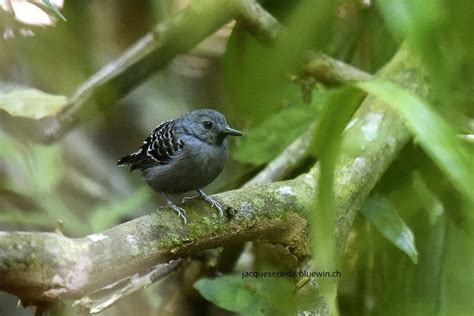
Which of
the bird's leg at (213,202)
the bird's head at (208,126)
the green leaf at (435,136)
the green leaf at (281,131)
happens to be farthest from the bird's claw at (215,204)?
the green leaf at (435,136)

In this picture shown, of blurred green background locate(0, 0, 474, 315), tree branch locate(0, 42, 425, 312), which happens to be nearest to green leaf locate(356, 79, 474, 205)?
tree branch locate(0, 42, 425, 312)

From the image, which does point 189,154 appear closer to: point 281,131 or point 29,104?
point 29,104

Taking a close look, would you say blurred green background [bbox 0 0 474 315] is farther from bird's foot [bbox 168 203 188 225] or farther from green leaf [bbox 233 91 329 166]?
bird's foot [bbox 168 203 188 225]

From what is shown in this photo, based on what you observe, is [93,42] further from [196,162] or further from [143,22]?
[196,162]

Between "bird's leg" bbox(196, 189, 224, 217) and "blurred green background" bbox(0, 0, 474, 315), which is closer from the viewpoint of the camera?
"bird's leg" bbox(196, 189, 224, 217)

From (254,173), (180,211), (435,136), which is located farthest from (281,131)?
(435,136)

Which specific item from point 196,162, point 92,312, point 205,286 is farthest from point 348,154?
point 92,312
